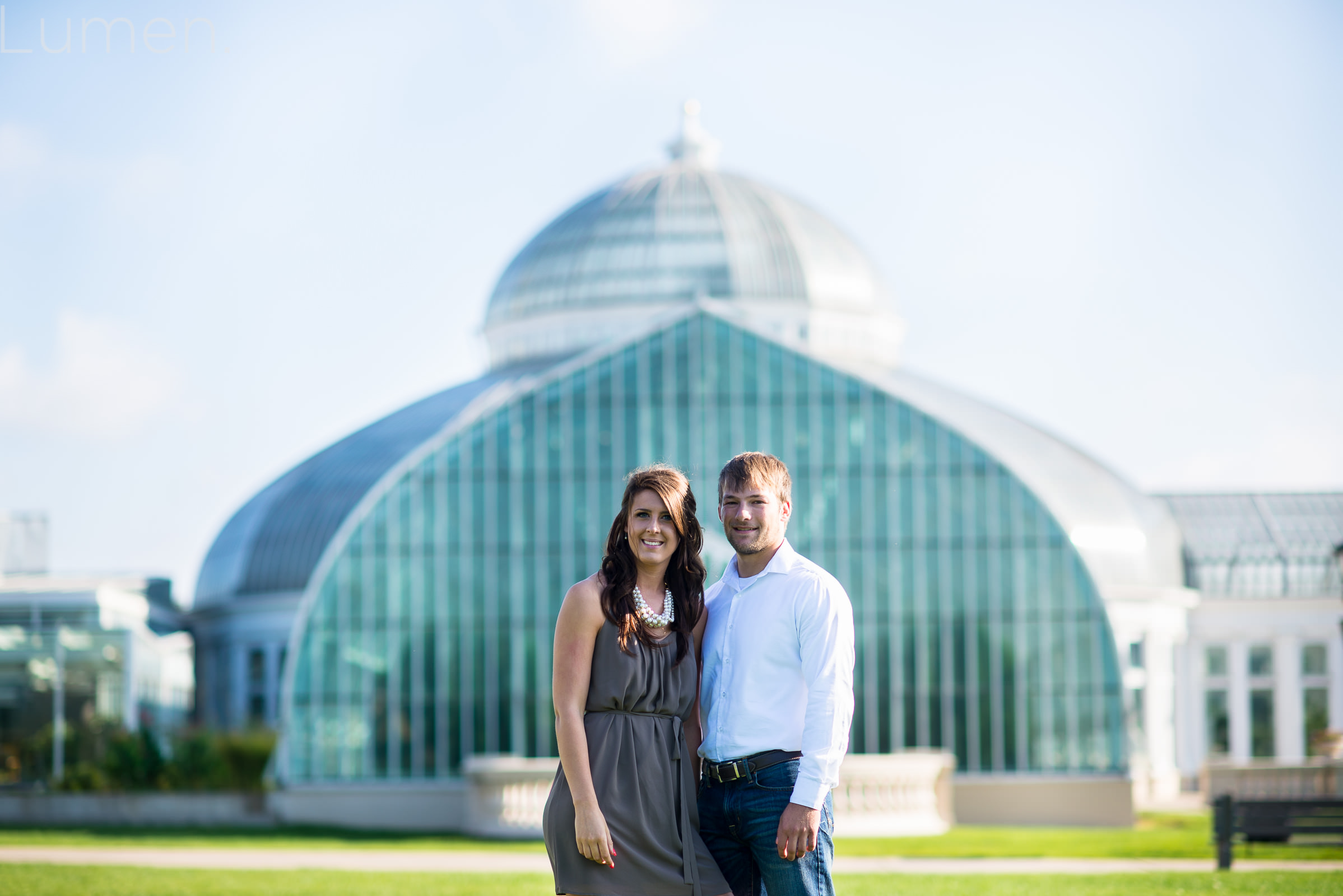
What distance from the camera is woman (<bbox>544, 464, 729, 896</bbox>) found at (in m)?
7.46

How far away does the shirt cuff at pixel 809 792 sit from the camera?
24.0 feet

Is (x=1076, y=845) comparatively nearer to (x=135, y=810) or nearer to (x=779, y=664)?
(x=135, y=810)

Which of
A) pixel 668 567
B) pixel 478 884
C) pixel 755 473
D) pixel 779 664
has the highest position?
pixel 755 473

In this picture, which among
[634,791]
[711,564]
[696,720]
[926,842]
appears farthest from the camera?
[711,564]

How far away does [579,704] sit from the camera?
7492 millimetres

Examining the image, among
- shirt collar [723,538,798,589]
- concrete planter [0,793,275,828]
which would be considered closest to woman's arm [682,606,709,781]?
shirt collar [723,538,798,589]

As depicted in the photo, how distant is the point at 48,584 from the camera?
1672 inches

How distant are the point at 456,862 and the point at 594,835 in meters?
15.7

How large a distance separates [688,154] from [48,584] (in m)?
19.9

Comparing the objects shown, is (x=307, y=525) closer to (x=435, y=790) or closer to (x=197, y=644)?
(x=197, y=644)

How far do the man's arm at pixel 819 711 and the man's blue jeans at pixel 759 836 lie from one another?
0.28 feet

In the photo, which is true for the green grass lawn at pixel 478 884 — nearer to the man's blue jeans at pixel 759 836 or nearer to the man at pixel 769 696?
the man's blue jeans at pixel 759 836

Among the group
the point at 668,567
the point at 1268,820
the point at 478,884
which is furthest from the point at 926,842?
the point at 668,567

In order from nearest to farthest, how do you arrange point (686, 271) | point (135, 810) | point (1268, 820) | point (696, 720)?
point (696, 720) < point (1268, 820) < point (135, 810) < point (686, 271)
